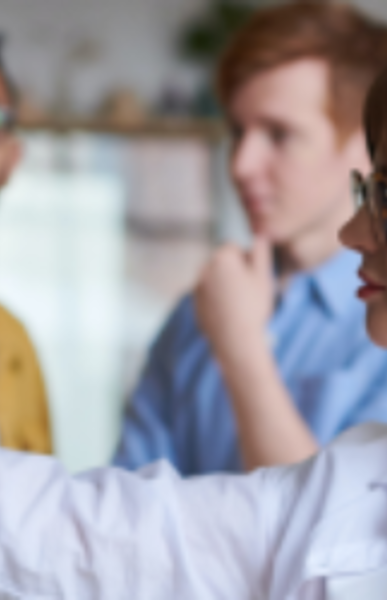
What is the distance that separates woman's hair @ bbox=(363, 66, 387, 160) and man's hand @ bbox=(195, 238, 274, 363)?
11.4 inches

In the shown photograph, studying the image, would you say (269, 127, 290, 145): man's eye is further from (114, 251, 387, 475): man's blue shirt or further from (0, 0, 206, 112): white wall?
(0, 0, 206, 112): white wall

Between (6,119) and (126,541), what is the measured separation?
1.20 ft

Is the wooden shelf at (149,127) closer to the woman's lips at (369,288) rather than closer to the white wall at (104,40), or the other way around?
the white wall at (104,40)

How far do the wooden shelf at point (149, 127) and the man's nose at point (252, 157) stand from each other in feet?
5.90

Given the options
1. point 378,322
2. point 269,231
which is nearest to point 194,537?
point 378,322

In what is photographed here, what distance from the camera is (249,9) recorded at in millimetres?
2637

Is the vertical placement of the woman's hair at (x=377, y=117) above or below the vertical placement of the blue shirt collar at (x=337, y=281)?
above

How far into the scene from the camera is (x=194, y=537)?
0.47 m

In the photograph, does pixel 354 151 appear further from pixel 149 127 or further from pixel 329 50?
pixel 149 127

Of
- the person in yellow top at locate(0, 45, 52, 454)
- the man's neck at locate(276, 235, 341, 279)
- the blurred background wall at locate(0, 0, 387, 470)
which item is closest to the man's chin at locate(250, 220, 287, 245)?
the man's neck at locate(276, 235, 341, 279)

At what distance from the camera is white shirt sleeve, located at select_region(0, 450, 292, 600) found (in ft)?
1.52

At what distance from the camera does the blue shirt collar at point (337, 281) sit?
863 millimetres

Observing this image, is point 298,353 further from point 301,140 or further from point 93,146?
point 93,146

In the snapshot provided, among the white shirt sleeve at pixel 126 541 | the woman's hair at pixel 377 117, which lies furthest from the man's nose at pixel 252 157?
the white shirt sleeve at pixel 126 541
